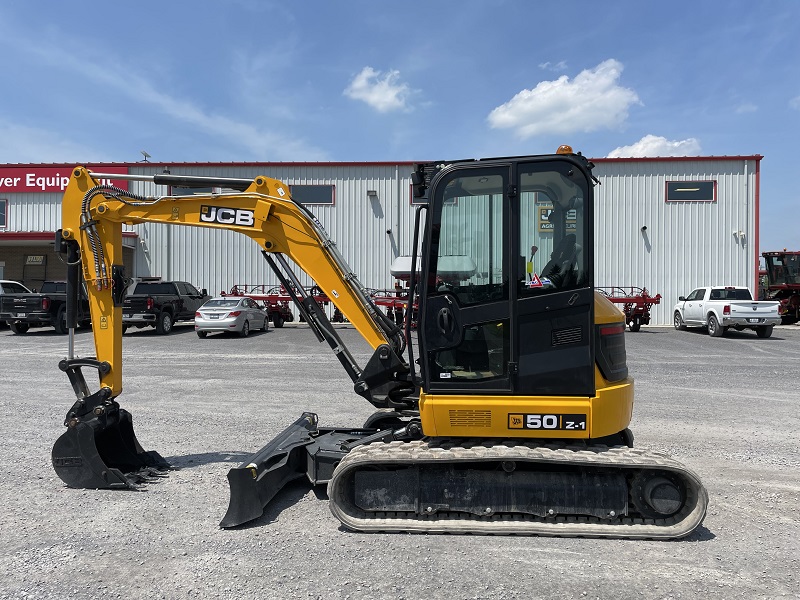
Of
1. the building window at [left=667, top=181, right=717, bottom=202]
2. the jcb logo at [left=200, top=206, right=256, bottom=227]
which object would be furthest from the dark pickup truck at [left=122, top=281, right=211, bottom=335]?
the building window at [left=667, top=181, right=717, bottom=202]

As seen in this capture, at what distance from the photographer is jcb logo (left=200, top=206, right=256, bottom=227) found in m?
4.58

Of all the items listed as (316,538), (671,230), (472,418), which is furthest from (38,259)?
(671,230)

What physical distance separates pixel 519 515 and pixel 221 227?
11.0ft

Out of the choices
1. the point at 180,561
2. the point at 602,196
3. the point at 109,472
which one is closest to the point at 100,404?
the point at 109,472

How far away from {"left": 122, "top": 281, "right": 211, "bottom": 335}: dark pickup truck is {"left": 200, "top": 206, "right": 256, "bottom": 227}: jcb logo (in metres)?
13.6

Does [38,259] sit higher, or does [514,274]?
[38,259]

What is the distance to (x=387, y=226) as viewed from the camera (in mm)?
24469

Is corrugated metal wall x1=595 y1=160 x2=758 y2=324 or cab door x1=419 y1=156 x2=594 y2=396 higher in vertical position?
corrugated metal wall x1=595 y1=160 x2=758 y2=324

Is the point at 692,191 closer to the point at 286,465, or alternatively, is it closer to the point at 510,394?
the point at 510,394

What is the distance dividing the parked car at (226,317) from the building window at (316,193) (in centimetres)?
768

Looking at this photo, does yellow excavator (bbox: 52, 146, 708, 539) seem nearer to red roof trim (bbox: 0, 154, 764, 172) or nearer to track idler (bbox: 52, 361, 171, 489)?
track idler (bbox: 52, 361, 171, 489)

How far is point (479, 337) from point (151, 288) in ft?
61.2

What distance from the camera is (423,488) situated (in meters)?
3.80

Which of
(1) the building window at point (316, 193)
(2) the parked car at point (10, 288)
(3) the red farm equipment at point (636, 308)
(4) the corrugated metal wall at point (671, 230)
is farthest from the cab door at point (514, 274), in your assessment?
(1) the building window at point (316, 193)
